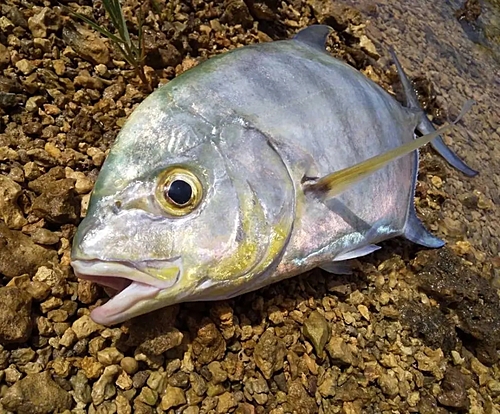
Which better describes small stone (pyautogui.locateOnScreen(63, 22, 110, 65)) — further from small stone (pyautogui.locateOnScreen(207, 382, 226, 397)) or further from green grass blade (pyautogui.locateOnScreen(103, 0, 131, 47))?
small stone (pyautogui.locateOnScreen(207, 382, 226, 397))

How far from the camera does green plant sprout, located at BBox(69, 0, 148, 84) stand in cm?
273

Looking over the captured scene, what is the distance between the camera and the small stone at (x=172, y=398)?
219 cm

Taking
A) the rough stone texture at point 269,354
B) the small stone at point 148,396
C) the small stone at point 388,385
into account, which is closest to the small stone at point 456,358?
the small stone at point 388,385

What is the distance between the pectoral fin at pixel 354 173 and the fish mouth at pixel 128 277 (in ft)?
2.68

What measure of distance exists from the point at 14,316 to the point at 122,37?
1.70m

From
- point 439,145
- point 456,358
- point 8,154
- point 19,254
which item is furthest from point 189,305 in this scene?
point 439,145

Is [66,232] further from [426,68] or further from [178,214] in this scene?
[426,68]

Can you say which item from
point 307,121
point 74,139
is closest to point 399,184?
point 307,121

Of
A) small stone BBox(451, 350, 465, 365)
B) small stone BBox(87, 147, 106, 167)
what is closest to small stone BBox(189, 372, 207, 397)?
small stone BBox(87, 147, 106, 167)

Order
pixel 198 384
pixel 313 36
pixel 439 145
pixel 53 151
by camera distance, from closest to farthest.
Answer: pixel 198 384, pixel 53 151, pixel 313 36, pixel 439 145

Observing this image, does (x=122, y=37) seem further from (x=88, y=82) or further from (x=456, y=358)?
(x=456, y=358)

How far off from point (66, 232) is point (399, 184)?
6.59ft

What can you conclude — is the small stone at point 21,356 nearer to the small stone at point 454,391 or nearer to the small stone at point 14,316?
the small stone at point 14,316

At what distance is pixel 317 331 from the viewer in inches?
103
